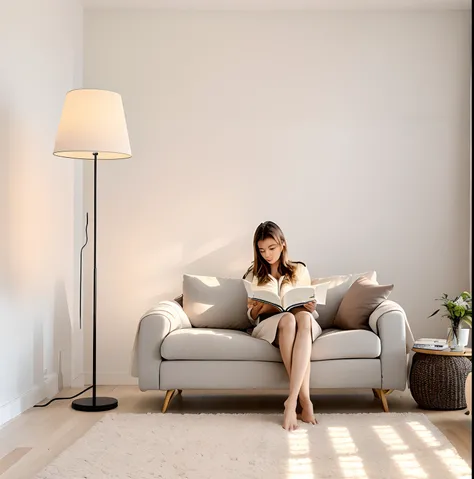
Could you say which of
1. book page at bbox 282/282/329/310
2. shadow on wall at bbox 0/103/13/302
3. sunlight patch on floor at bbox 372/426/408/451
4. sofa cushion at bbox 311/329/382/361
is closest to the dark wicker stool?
sofa cushion at bbox 311/329/382/361

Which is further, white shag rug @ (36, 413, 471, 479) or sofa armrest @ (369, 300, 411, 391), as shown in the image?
sofa armrest @ (369, 300, 411, 391)

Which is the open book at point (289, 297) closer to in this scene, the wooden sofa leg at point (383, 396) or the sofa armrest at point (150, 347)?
the sofa armrest at point (150, 347)

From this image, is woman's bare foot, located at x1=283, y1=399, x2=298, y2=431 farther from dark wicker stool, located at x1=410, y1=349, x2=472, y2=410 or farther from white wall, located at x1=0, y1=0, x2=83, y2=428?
white wall, located at x1=0, y1=0, x2=83, y2=428

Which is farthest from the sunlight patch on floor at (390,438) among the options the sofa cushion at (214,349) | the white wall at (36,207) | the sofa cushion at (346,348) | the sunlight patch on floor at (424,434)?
the white wall at (36,207)

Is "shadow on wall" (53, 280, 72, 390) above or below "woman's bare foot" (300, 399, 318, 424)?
above

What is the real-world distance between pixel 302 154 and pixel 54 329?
2138mm

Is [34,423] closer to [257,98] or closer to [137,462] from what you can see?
[137,462]

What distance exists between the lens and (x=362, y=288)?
4.36 m

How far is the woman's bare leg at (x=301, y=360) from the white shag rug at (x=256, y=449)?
0.16 metres

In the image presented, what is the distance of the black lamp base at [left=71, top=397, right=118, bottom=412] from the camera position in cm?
411

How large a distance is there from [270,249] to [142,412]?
1224 millimetres

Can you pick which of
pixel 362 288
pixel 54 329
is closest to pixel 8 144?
pixel 54 329

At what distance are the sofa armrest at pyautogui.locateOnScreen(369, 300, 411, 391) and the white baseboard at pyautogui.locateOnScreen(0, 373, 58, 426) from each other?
6.77ft

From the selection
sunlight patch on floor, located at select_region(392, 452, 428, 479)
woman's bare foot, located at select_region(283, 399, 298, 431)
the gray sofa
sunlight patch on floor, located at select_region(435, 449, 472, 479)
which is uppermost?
the gray sofa
